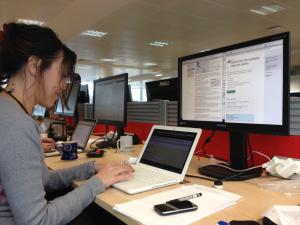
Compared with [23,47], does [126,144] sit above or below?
below

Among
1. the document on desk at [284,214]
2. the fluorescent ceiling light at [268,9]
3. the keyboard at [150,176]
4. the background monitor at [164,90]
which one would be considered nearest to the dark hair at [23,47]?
the keyboard at [150,176]

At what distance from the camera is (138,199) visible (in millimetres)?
805

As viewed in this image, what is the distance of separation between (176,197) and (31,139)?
48cm

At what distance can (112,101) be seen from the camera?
1.85m

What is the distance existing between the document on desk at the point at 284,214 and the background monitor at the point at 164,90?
1286 millimetres

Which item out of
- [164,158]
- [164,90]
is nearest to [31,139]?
[164,158]

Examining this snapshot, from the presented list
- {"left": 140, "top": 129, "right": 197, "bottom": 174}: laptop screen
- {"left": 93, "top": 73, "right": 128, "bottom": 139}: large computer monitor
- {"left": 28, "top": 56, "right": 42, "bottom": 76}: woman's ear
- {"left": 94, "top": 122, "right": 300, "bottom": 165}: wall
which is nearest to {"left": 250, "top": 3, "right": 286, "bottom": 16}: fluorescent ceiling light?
{"left": 93, "top": 73, "right": 128, "bottom": 139}: large computer monitor

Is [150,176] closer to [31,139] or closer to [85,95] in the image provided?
[31,139]

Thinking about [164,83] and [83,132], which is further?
[164,83]

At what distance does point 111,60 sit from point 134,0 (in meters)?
5.73

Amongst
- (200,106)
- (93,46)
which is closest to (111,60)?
(93,46)

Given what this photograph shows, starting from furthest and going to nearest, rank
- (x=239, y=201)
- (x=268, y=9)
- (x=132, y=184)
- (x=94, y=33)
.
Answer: (x=94, y=33)
(x=268, y=9)
(x=132, y=184)
(x=239, y=201)

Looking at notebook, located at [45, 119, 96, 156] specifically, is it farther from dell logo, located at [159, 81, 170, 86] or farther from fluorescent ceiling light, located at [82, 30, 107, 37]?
fluorescent ceiling light, located at [82, 30, 107, 37]

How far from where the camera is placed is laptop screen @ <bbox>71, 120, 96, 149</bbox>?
66.9 inches
